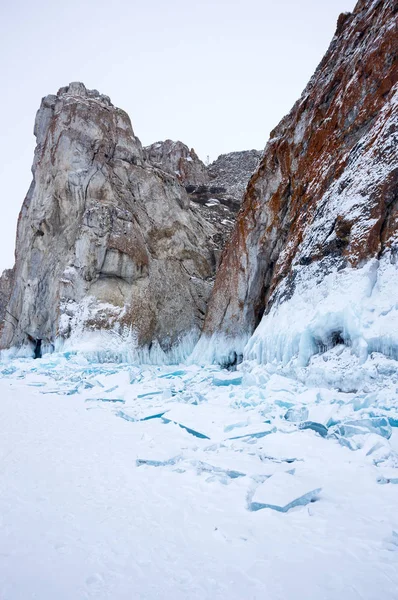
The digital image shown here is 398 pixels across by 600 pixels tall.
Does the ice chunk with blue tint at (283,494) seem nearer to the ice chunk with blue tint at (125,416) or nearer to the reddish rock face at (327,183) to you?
the ice chunk with blue tint at (125,416)

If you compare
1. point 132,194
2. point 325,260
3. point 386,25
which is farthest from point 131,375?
point 132,194

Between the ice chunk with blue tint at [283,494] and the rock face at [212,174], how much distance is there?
30.6 meters

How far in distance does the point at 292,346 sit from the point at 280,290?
2726mm

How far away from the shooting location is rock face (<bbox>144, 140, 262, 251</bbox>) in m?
35.2

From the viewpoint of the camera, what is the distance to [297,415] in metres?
5.55

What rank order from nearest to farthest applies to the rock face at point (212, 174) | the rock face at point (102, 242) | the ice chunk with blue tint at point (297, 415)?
the ice chunk with blue tint at point (297, 415) → the rock face at point (102, 242) → the rock face at point (212, 174)

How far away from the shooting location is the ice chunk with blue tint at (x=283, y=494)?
2828 mm

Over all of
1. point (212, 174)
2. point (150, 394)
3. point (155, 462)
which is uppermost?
point (212, 174)

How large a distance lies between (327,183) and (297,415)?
8.13 metres

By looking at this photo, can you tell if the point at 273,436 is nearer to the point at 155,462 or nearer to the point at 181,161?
the point at 155,462

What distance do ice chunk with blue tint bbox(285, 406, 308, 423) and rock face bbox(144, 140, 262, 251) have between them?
92.5 feet

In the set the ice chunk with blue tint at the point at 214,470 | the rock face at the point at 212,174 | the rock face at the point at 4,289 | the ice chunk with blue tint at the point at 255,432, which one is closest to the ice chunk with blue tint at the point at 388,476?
the ice chunk with blue tint at the point at 214,470

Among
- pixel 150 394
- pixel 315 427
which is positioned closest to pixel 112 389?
pixel 150 394

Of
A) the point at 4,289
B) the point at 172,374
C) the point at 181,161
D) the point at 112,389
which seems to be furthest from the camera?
the point at 4,289
